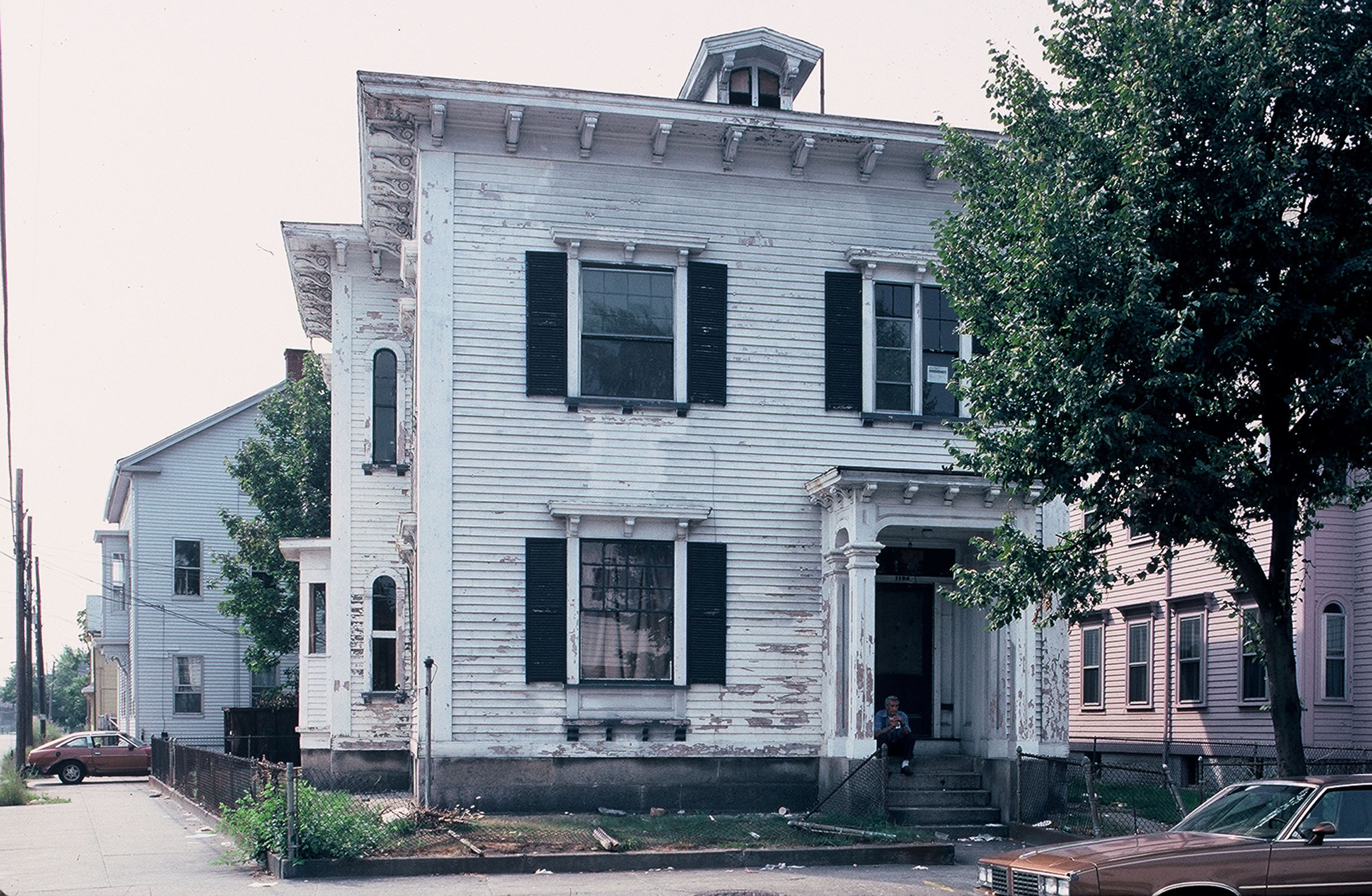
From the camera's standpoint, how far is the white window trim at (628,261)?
18734 millimetres

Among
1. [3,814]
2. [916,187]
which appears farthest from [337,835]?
[3,814]

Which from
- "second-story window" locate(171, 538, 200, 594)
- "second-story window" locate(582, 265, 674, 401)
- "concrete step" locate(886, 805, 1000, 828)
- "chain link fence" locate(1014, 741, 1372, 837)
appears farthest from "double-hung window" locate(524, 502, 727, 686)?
"second-story window" locate(171, 538, 200, 594)

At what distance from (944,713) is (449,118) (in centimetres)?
1091

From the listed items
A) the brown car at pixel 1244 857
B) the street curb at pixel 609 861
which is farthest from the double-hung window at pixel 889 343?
the brown car at pixel 1244 857

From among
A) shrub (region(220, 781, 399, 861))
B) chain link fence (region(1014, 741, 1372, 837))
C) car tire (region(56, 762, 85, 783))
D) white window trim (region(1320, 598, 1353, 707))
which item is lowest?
car tire (region(56, 762, 85, 783))

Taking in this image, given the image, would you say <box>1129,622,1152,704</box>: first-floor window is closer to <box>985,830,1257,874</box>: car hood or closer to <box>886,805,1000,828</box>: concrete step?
Answer: <box>886,805,1000,828</box>: concrete step

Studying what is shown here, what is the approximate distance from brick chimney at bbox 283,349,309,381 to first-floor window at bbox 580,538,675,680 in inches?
864

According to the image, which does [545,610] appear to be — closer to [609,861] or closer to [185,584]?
[609,861]

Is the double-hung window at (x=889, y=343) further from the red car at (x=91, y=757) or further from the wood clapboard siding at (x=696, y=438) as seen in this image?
the red car at (x=91, y=757)

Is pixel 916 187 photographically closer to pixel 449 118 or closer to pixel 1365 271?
pixel 449 118

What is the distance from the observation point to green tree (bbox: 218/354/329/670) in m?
34.8

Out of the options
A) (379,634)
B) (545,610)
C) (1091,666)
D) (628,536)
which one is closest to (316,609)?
(379,634)

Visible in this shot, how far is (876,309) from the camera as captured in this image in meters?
19.7

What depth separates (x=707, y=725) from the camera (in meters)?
18.6
